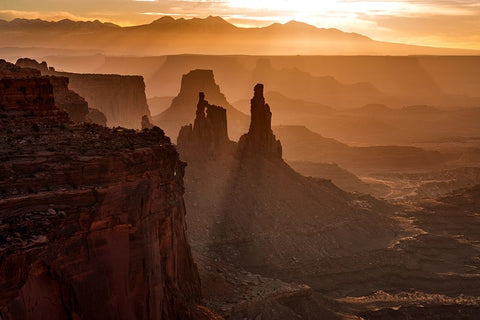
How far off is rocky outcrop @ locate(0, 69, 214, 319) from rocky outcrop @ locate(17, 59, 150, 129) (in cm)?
7410

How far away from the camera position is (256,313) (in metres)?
40.5

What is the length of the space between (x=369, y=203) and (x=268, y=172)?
18609 millimetres

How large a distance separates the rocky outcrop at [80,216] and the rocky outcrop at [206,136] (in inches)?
1511

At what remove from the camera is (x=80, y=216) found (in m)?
22.3

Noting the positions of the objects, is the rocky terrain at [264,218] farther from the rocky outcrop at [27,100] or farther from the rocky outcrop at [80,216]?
the rocky outcrop at [27,100]

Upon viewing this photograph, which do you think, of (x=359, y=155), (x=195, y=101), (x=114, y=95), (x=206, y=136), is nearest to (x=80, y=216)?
(x=206, y=136)

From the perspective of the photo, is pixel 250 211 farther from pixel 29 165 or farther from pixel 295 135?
pixel 295 135

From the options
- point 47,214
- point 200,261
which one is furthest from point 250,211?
point 47,214

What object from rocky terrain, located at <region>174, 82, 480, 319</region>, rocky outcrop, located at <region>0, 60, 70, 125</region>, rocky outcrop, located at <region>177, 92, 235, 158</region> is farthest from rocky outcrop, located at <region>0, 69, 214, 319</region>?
rocky outcrop, located at <region>177, 92, 235, 158</region>

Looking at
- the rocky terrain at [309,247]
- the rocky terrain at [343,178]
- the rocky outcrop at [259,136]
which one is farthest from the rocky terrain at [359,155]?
the rocky outcrop at [259,136]

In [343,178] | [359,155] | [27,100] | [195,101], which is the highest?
[195,101]

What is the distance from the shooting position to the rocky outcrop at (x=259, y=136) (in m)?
69.1

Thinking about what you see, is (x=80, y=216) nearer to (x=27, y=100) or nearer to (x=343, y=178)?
(x=27, y=100)

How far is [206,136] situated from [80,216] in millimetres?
45444
